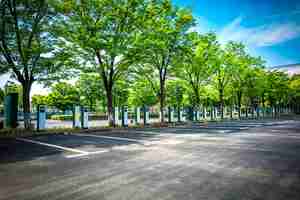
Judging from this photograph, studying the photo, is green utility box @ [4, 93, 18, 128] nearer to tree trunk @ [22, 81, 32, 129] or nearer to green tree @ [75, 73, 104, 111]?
tree trunk @ [22, 81, 32, 129]

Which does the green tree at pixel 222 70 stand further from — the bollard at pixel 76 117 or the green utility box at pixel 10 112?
the green utility box at pixel 10 112

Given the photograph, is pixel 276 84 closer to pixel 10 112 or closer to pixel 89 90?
pixel 89 90

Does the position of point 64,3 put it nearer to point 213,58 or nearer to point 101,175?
point 101,175

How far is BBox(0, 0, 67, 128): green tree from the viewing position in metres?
13.7

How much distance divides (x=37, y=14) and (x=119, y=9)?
17.9ft

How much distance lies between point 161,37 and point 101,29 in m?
5.36

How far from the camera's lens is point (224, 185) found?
3.89 meters

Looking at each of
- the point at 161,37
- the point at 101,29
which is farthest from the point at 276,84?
the point at 101,29

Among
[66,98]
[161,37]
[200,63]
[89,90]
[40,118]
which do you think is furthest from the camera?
[89,90]

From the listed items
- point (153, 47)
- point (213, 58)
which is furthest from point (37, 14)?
point (213, 58)

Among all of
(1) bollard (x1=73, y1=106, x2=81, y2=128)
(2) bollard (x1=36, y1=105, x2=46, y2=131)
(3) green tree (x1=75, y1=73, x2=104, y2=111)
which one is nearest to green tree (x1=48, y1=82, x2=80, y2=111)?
(3) green tree (x1=75, y1=73, x2=104, y2=111)

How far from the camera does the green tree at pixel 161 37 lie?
57.7 ft

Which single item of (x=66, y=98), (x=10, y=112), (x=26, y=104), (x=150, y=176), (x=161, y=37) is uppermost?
(x=161, y=37)

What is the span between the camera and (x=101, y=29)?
15789 mm
